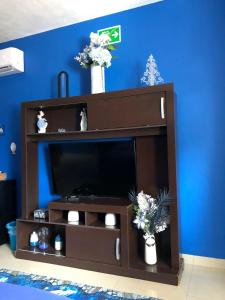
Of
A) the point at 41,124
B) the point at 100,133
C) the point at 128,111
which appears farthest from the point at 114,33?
the point at 41,124

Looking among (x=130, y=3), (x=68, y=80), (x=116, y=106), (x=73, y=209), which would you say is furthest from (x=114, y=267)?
(x=130, y=3)

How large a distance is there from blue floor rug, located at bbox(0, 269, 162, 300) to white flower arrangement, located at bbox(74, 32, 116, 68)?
200cm

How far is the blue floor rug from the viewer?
181 cm

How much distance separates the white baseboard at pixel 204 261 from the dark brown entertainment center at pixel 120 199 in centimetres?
18

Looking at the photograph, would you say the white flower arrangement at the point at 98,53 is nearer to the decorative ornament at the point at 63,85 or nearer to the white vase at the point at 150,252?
the decorative ornament at the point at 63,85

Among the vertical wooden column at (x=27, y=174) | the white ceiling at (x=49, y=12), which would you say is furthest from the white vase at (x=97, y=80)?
the vertical wooden column at (x=27, y=174)

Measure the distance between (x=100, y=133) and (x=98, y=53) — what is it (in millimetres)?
777

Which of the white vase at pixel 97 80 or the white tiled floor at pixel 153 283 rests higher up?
the white vase at pixel 97 80

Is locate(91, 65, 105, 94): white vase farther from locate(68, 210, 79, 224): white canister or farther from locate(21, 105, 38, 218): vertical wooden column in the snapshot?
locate(68, 210, 79, 224): white canister

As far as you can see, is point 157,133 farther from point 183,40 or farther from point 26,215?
point 26,215

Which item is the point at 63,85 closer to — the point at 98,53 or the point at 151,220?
the point at 98,53

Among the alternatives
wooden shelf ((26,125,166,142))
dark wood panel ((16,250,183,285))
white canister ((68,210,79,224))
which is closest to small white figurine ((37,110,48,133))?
wooden shelf ((26,125,166,142))

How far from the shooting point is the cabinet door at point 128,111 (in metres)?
2.16

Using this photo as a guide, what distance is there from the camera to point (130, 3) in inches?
98.8
